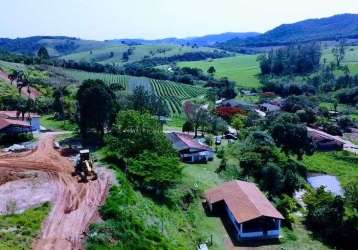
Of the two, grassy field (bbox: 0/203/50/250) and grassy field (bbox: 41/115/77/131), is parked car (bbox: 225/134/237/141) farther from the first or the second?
grassy field (bbox: 0/203/50/250)

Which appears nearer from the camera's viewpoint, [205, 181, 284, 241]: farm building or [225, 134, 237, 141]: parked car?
[205, 181, 284, 241]: farm building

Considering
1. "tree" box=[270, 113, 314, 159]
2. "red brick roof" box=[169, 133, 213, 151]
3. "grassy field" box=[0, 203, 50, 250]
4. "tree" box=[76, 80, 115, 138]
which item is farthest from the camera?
"tree" box=[270, 113, 314, 159]

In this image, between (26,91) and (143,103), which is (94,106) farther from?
(26,91)

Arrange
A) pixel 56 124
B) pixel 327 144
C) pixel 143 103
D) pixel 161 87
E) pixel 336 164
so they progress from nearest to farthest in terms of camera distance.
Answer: pixel 336 164, pixel 56 124, pixel 143 103, pixel 327 144, pixel 161 87

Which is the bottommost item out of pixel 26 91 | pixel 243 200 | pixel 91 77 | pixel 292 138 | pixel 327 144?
pixel 327 144

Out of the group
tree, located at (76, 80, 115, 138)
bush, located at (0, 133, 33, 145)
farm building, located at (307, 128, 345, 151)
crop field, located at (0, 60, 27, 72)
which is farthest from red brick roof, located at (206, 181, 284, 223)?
crop field, located at (0, 60, 27, 72)

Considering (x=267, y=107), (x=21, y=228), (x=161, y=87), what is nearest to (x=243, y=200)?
(x=21, y=228)

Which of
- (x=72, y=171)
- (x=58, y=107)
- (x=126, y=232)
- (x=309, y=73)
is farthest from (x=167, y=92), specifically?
(x=126, y=232)
